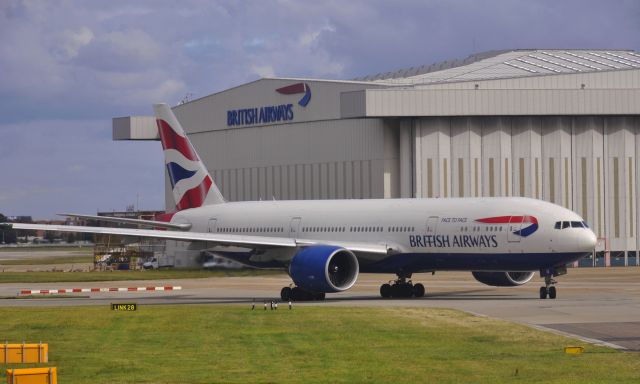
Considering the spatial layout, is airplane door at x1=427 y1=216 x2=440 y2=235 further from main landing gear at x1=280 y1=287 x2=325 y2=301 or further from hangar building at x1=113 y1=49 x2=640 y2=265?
hangar building at x1=113 y1=49 x2=640 y2=265

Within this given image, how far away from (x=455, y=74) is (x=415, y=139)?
865 centimetres

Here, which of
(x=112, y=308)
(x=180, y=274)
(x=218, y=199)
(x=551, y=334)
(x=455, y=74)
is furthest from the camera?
(x=455, y=74)

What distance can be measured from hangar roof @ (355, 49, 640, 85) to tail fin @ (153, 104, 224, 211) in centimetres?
3238

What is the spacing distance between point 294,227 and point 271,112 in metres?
45.3

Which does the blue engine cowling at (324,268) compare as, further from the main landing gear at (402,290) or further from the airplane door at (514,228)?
the airplane door at (514,228)

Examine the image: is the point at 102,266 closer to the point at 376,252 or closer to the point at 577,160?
the point at 577,160

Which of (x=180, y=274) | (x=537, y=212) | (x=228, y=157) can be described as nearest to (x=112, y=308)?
(x=537, y=212)

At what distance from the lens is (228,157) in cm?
10375

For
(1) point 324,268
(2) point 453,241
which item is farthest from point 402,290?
→ (1) point 324,268

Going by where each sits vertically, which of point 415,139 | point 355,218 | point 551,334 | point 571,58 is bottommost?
point 551,334

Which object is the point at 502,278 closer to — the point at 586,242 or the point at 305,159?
the point at 586,242

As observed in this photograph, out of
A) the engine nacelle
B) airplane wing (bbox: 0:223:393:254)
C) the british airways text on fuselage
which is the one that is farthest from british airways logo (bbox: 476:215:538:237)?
the engine nacelle

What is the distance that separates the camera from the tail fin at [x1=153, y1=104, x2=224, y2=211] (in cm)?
5916

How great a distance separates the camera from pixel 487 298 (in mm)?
47875
